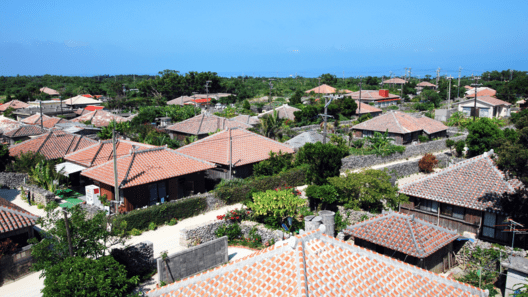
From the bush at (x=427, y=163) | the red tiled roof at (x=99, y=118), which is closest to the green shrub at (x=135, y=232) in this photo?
the bush at (x=427, y=163)

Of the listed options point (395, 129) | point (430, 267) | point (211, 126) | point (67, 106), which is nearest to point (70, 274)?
point (430, 267)

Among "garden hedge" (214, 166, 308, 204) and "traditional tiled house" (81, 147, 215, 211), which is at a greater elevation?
"traditional tiled house" (81, 147, 215, 211)

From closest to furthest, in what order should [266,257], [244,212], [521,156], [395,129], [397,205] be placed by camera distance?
[266,257], [521,156], [244,212], [397,205], [395,129]

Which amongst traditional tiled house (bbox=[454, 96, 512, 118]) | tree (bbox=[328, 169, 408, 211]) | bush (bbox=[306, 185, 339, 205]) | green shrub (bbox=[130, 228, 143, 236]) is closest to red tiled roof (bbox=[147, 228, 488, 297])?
green shrub (bbox=[130, 228, 143, 236])

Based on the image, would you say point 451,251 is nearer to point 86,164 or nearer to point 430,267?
point 430,267

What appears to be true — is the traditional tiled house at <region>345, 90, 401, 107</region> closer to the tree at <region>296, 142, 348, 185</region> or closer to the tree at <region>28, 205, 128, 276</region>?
the tree at <region>296, 142, 348, 185</region>

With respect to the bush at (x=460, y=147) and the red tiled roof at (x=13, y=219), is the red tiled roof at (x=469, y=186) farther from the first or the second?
the red tiled roof at (x=13, y=219)
